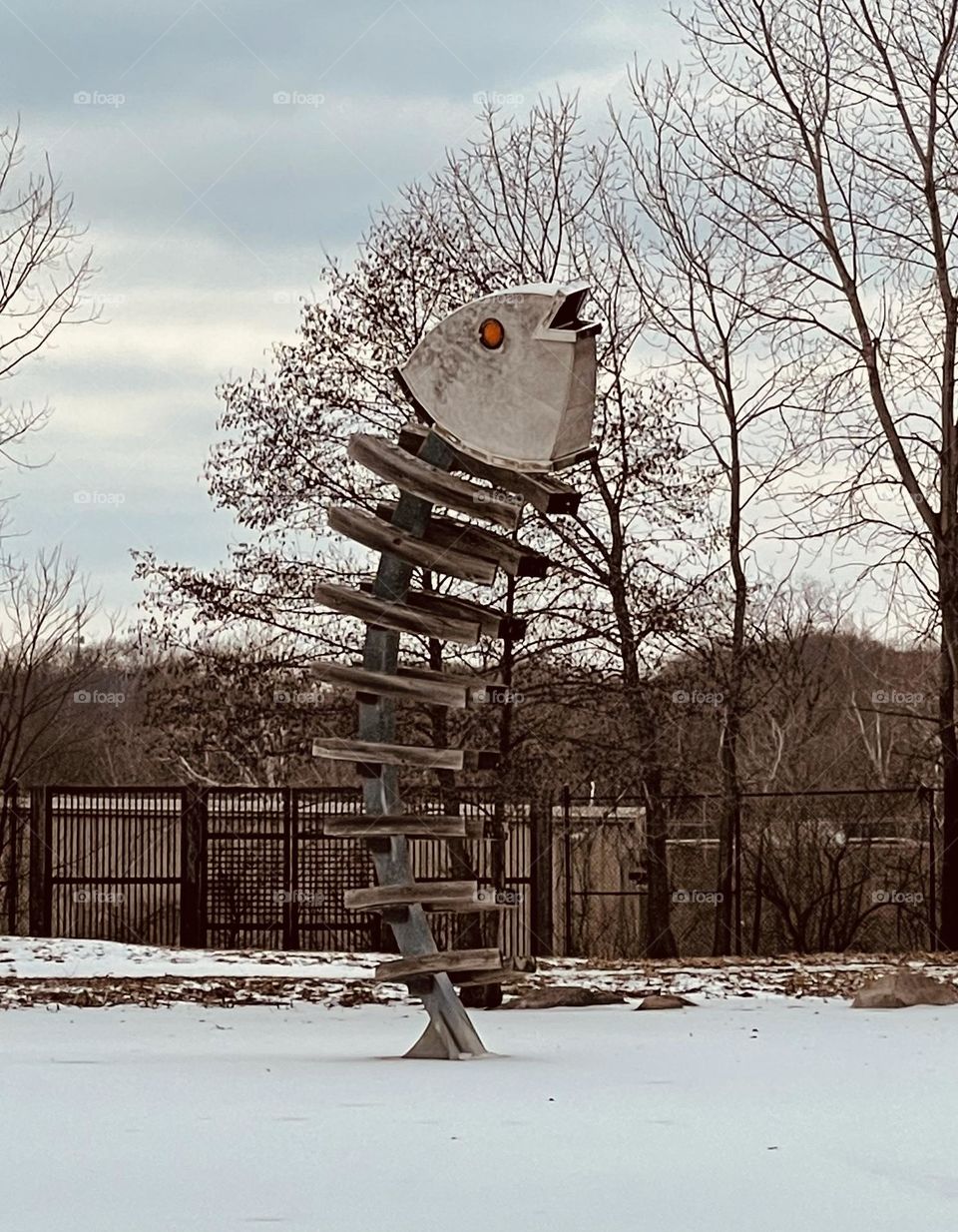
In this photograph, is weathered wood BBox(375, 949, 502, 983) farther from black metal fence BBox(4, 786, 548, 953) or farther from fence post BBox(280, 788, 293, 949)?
fence post BBox(280, 788, 293, 949)

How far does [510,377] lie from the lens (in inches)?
312

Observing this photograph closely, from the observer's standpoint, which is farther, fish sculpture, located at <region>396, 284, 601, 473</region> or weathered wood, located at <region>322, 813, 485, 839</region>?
fish sculpture, located at <region>396, 284, 601, 473</region>

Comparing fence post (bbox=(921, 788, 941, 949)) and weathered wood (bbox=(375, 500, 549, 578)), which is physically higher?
weathered wood (bbox=(375, 500, 549, 578))

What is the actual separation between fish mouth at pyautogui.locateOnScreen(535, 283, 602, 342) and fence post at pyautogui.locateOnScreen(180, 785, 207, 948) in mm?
13374

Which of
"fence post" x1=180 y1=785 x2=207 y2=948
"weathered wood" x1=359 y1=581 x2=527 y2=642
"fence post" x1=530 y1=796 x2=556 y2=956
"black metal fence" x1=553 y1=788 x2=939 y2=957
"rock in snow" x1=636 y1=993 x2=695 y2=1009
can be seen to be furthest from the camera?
"fence post" x1=180 y1=785 x2=207 y2=948

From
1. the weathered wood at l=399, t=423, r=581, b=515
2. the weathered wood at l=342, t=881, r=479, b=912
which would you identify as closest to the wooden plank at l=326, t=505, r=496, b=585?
the weathered wood at l=399, t=423, r=581, b=515

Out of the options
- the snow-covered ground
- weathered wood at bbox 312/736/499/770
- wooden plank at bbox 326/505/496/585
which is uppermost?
wooden plank at bbox 326/505/496/585

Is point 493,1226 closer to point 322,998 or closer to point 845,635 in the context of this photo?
point 322,998

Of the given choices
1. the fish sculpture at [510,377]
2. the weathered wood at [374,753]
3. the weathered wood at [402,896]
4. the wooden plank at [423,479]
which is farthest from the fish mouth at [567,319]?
the weathered wood at [402,896]

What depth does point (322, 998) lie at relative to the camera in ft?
42.4

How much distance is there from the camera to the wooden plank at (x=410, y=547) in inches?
314

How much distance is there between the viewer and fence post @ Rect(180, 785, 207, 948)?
20406mm

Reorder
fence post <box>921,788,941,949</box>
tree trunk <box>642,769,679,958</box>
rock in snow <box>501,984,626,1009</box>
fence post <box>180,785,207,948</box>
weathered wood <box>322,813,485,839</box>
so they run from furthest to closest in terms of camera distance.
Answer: fence post <box>180,785,207,948</box>
fence post <box>921,788,941,949</box>
tree trunk <box>642,769,679,958</box>
rock in snow <box>501,984,626,1009</box>
weathered wood <box>322,813,485,839</box>

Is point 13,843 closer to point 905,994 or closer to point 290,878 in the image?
point 290,878
